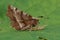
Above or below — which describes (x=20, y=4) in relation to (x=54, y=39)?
above

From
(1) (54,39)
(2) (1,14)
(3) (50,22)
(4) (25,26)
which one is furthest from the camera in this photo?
(2) (1,14)

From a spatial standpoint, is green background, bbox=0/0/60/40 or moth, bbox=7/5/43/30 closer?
green background, bbox=0/0/60/40

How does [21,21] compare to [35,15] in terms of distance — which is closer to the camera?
[21,21]

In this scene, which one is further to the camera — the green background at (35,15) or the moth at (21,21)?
the moth at (21,21)

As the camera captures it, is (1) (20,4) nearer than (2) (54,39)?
No

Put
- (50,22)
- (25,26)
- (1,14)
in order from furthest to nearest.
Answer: (1,14) → (50,22) → (25,26)

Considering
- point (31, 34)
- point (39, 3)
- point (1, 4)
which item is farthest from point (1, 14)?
point (31, 34)

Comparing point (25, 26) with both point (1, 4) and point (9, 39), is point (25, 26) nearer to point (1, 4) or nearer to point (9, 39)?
point (9, 39)
